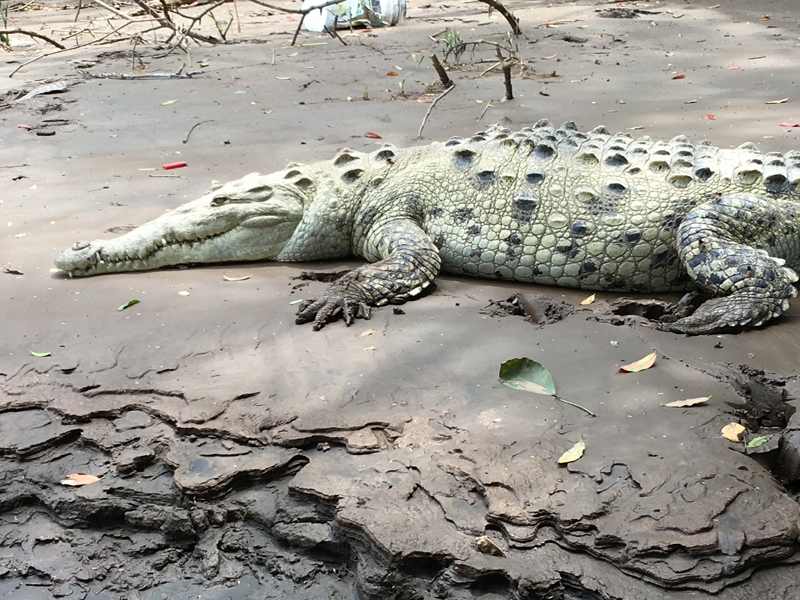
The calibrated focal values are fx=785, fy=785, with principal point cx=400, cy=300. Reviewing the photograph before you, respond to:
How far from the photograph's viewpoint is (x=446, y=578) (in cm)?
260

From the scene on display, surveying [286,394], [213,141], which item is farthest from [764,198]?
[213,141]

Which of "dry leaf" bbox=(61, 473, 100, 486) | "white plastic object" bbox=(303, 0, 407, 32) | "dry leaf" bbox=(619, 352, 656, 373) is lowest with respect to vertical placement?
"dry leaf" bbox=(61, 473, 100, 486)

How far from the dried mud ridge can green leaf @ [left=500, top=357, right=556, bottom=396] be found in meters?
0.37

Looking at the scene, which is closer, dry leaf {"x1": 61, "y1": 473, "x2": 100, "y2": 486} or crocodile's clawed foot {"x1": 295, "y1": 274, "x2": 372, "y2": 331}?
dry leaf {"x1": 61, "y1": 473, "x2": 100, "y2": 486}

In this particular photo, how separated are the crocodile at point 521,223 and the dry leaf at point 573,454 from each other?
44.7 inches

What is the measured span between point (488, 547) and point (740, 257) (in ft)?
7.49

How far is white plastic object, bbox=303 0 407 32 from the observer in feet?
36.8

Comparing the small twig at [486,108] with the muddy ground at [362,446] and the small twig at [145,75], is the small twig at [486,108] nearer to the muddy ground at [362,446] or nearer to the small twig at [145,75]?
the muddy ground at [362,446]

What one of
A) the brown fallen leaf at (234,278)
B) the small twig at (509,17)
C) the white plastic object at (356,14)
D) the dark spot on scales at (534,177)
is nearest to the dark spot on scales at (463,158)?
the dark spot on scales at (534,177)

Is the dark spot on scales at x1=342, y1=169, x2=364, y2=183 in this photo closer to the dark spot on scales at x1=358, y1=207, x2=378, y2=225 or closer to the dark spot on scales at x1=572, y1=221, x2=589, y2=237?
the dark spot on scales at x1=358, y1=207, x2=378, y2=225

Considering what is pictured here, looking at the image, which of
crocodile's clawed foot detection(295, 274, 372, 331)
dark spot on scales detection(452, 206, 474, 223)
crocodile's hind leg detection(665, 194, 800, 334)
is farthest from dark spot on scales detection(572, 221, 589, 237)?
crocodile's clawed foot detection(295, 274, 372, 331)

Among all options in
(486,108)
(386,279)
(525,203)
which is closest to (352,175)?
(386,279)

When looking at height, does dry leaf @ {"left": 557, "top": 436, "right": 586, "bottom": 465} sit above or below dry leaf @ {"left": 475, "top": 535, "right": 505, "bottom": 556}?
above

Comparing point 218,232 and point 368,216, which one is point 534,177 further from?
point 218,232
